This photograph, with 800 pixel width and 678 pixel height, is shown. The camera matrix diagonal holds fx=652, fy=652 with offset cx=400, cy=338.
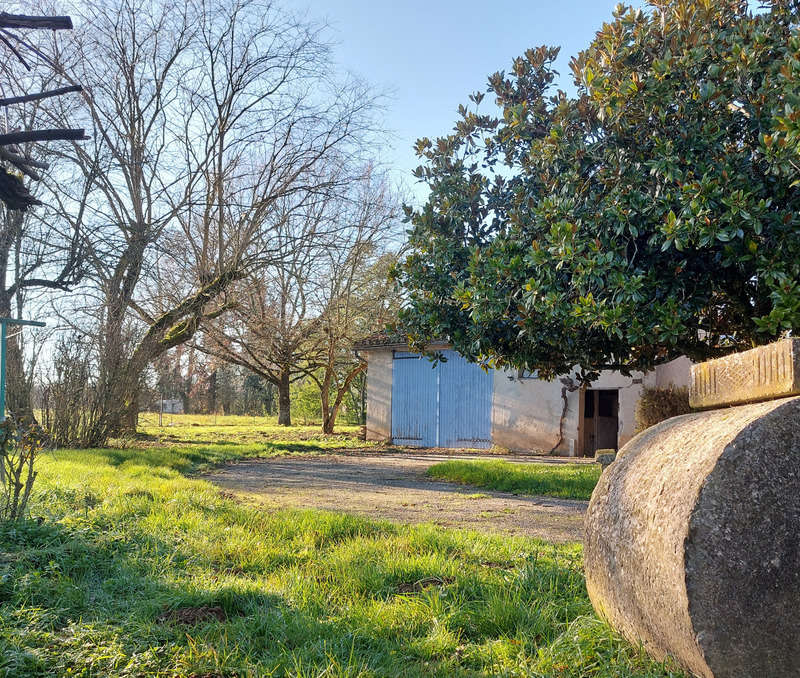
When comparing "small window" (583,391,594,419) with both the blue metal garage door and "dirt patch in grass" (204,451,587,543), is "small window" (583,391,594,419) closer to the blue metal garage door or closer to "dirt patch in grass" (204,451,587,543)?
the blue metal garage door

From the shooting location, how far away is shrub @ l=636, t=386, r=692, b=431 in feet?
42.0

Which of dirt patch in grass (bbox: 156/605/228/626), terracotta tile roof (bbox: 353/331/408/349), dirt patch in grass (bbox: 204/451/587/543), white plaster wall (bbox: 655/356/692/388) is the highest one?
terracotta tile roof (bbox: 353/331/408/349)

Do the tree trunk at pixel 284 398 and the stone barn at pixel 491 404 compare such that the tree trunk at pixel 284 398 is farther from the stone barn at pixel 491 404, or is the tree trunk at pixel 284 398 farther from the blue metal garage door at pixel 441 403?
the blue metal garage door at pixel 441 403

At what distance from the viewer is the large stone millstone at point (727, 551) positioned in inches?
82.5

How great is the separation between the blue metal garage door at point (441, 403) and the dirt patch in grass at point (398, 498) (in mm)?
4753

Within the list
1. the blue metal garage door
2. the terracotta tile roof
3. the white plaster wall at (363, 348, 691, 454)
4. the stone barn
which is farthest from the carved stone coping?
the terracotta tile roof

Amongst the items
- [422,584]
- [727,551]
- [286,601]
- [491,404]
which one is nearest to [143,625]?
[286,601]

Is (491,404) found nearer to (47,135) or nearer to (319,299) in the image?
(319,299)

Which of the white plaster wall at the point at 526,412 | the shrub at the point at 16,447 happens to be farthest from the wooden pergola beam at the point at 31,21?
the white plaster wall at the point at 526,412

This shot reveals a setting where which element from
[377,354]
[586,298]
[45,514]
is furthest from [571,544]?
[377,354]

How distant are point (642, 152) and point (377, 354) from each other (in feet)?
47.4

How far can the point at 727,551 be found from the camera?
7.02 feet

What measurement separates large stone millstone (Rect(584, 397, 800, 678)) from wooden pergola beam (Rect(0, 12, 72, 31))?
3.00 metres

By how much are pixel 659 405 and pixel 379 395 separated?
26.9 ft
